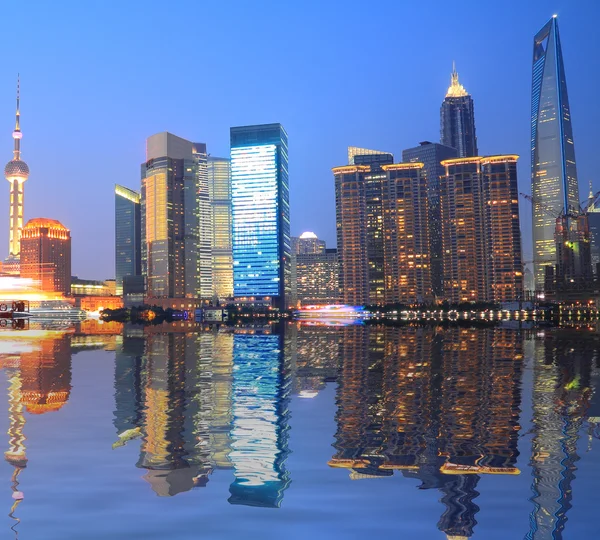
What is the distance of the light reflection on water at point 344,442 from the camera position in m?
12.9

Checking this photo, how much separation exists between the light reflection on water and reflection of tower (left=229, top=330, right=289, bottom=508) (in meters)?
0.05

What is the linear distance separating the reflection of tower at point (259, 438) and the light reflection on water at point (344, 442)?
50 mm

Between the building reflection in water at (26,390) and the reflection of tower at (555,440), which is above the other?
the building reflection in water at (26,390)

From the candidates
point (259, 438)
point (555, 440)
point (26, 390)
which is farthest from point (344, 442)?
point (26, 390)

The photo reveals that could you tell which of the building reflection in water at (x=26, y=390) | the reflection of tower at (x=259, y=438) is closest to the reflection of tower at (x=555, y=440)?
the reflection of tower at (x=259, y=438)

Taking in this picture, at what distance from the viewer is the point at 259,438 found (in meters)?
19.8

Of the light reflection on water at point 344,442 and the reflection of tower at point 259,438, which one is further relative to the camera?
the reflection of tower at point 259,438

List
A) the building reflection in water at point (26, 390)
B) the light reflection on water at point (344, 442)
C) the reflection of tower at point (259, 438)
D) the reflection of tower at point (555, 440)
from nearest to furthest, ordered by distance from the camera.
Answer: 1. the reflection of tower at point (555, 440)
2. the light reflection on water at point (344, 442)
3. the reflection of tower at point (259, 438)
4. the building reflection in water at point (26, 390)

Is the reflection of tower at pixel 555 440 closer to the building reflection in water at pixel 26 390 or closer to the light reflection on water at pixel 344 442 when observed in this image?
the light reflection on water at pixel 344 442

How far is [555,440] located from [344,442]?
6052 mm

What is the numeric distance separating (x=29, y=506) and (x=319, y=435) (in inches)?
366

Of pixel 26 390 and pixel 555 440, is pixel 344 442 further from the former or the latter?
pixel 26 390

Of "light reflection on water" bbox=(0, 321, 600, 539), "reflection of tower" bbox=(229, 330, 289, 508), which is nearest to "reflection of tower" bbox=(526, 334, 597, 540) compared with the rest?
"light reflection on water" bbox=(0, 321, 600, 539)

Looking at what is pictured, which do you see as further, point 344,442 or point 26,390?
point 26,390
